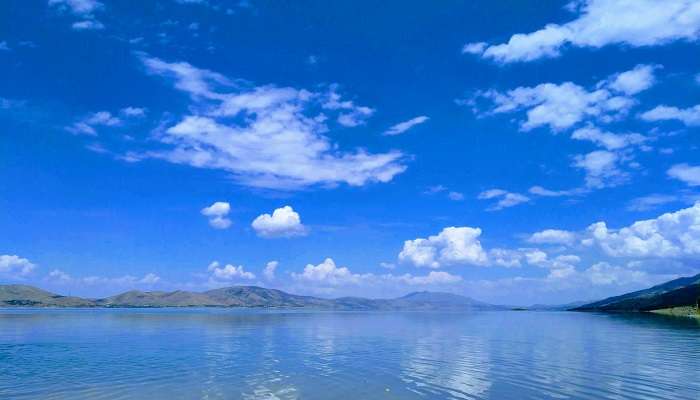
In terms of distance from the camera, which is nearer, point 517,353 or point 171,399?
point 171,399

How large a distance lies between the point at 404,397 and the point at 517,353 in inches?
1354

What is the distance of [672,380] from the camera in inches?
1735

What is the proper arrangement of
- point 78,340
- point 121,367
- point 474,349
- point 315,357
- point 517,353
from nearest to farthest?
point 121,367 → point 315,357 → point 517,353 → point 474,349 → point 78,340

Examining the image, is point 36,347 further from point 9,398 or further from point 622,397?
point 622,397

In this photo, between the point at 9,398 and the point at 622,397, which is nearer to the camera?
the point at 9,398

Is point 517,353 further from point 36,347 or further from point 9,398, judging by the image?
point 36,347

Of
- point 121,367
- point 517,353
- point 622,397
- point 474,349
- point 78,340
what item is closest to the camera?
point 622,397

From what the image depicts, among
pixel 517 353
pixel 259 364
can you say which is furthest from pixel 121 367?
pixel 517 353

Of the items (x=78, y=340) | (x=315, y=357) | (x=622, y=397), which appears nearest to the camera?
(x=622, y=397)

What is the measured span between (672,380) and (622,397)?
11387 mm

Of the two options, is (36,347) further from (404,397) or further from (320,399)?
(404,397)

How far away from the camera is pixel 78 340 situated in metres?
80.3

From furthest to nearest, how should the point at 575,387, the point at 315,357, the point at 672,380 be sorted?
1. the point at 315,357
2. the point at 672,380
3. the point at 575,387

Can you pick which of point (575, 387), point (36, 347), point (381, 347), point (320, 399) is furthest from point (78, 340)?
point (575, 387)
